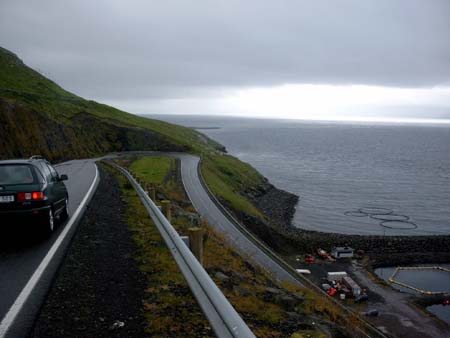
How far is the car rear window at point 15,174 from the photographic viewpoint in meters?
8.90

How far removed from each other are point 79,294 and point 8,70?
10333 cm

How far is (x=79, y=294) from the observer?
5887mm

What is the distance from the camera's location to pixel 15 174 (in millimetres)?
9109

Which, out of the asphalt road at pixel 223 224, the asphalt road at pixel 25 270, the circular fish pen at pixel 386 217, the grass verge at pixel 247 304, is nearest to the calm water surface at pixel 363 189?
the circular fish pen at pixel 386 217

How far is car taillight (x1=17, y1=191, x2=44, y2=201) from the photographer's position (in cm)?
870

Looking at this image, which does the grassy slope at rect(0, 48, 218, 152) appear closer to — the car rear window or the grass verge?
the car rear window

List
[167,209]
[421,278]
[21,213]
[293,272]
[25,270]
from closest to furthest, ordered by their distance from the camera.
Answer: [25,270]
[21,213]
[167,209]
[293,272]
[421,278]

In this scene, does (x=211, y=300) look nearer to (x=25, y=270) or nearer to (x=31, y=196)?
(x=25, y=270)

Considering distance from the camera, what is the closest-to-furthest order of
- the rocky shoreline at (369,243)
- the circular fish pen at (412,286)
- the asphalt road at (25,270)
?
the asphalt road at (25,270) < the circular fish pen at (412,286) < the rocky shoreline at (369,243)

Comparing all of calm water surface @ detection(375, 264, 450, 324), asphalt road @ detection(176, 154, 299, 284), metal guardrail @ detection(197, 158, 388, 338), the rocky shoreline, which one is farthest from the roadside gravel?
calm water surface @ detection(375, 264, 450, 324)

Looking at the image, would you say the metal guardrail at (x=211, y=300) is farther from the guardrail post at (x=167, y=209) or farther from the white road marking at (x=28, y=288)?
the guardrail post at (x=167, y=209)

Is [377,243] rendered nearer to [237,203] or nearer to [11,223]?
[237,203]

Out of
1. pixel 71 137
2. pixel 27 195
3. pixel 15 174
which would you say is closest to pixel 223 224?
pixel 15 174

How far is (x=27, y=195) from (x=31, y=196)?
10 centimetres
